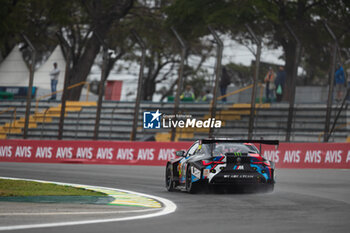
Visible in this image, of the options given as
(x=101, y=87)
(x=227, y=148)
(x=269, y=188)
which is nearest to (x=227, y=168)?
(x=227, y=148)

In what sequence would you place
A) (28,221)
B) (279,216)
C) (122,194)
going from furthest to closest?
(122,194) → (279,216) → (28,221)

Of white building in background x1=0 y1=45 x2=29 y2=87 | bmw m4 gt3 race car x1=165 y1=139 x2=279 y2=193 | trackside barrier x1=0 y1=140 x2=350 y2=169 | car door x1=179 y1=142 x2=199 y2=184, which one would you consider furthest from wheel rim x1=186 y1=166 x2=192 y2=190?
white building in background x1=0 y1=45 x2=29 y2=87

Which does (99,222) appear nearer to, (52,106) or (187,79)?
(52,106)

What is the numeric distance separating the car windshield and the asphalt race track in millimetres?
892

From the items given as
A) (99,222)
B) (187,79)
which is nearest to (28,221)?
(99,222)

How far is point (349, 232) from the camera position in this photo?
8430 mm

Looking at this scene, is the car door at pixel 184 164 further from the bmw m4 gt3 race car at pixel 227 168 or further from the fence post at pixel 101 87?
the fence post at pixel 101 87

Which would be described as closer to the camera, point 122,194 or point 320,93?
point 122,194

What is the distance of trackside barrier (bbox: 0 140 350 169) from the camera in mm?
22672

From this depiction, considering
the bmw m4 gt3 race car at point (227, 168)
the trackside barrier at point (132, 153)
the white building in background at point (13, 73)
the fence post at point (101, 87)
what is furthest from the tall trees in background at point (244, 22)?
the bmw m4 gt3 race car at point (227, 168)

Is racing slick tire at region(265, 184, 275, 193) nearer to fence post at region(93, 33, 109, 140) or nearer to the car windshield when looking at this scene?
the car windshield

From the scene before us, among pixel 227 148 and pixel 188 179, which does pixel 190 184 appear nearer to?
pixel 188 179

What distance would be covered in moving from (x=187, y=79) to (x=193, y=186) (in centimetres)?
4742

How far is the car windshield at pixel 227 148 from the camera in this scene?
597 inches
